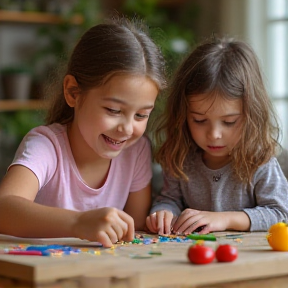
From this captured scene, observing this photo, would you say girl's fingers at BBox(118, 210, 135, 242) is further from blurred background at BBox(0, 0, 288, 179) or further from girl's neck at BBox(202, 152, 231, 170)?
blurred background at BBox(0, 0, 288, 179)

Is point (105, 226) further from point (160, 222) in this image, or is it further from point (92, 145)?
point (92, 145)

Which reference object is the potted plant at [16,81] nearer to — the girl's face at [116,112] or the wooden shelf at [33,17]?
the wooden shelf at [33,17]

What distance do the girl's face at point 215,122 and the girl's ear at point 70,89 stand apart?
30cm

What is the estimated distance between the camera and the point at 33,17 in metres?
4.52

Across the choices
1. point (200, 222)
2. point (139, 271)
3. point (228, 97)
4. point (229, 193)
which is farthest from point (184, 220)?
point (139, 271)

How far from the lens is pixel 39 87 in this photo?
465 centimetres

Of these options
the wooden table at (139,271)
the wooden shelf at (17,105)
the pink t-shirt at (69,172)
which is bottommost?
the wooden table at (139,271)

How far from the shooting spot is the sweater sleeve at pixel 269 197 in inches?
67.1

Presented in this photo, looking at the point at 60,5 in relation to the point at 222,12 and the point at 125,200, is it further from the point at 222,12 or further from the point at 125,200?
the point at 125,200

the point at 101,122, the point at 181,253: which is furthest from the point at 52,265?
the point at 101,122

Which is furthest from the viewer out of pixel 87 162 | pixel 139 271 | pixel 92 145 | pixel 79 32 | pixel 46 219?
pixel 79 32

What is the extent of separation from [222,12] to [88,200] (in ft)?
9.35

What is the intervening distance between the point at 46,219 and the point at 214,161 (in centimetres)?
60

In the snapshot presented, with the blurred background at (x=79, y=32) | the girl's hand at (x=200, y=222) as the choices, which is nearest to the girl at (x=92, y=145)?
the girl's hand at (x=200, y=222)
